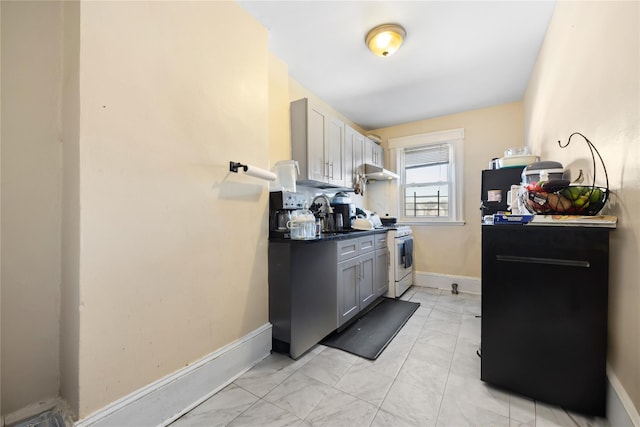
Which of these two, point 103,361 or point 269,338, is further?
point 269,338

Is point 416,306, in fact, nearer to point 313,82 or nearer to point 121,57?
point 313,82

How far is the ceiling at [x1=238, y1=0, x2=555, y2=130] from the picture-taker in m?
1.92

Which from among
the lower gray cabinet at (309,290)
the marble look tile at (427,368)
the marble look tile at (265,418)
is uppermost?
the lower gray cabinet at (309,290)

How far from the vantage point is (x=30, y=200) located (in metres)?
1.16

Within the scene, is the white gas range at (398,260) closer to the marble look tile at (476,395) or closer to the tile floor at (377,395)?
the tile floor at (377,395)

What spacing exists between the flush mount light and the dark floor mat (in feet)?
8.16

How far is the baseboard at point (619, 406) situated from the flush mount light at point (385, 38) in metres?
2.51

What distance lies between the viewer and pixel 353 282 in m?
2.60

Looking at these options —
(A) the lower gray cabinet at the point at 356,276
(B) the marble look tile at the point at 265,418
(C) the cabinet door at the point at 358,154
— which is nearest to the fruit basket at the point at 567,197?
(A) the lower gray cabinet at the point at 356,276

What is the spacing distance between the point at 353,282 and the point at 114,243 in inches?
78.0

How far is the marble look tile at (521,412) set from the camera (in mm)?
1304

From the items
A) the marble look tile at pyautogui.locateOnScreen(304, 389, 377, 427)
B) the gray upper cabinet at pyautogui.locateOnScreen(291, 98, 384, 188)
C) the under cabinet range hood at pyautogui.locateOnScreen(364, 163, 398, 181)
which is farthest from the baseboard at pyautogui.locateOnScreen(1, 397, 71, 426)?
the under cabinet range hood at pyautogui.locateOnScreen(364, 163, 398, 181)

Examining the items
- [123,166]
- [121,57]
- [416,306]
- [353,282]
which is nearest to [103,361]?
[123,166]

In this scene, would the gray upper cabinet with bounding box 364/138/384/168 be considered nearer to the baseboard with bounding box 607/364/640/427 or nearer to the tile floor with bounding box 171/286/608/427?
the tile floor with bounding box 171/286/608/427
